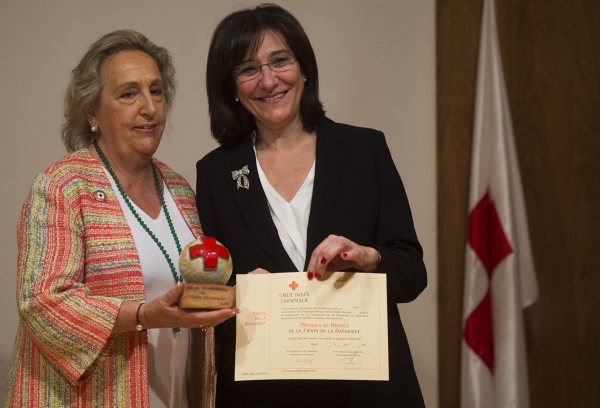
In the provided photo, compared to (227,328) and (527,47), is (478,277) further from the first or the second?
(227,328)

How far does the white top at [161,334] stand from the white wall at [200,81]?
3.27ft

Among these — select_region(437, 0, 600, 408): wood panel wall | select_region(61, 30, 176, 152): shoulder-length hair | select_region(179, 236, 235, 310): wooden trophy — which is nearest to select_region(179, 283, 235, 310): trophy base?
select_region(179, 236, 235, 310): wooden trophy

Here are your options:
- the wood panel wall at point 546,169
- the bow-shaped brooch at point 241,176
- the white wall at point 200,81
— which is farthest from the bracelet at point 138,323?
the wood panel wall at point 546,169

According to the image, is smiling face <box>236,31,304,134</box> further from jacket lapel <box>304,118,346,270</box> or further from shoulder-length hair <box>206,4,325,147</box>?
jacket lapel <box>304,118,346,270</box>

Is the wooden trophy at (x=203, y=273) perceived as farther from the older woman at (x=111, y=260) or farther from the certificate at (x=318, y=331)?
the certificate at (x=318, y=331)

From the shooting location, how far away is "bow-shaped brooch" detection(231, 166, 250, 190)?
1626mm

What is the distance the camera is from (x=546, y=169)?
260cm

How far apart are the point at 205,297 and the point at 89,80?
1.00m

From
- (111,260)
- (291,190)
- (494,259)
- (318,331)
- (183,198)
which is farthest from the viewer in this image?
(494,259)

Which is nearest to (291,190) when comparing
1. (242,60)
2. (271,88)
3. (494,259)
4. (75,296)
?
(271,88)

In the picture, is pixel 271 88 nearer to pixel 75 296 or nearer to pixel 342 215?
pixel 342 215

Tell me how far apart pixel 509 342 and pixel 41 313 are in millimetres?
2143

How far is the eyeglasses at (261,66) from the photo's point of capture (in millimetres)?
1659

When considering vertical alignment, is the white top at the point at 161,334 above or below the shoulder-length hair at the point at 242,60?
below
